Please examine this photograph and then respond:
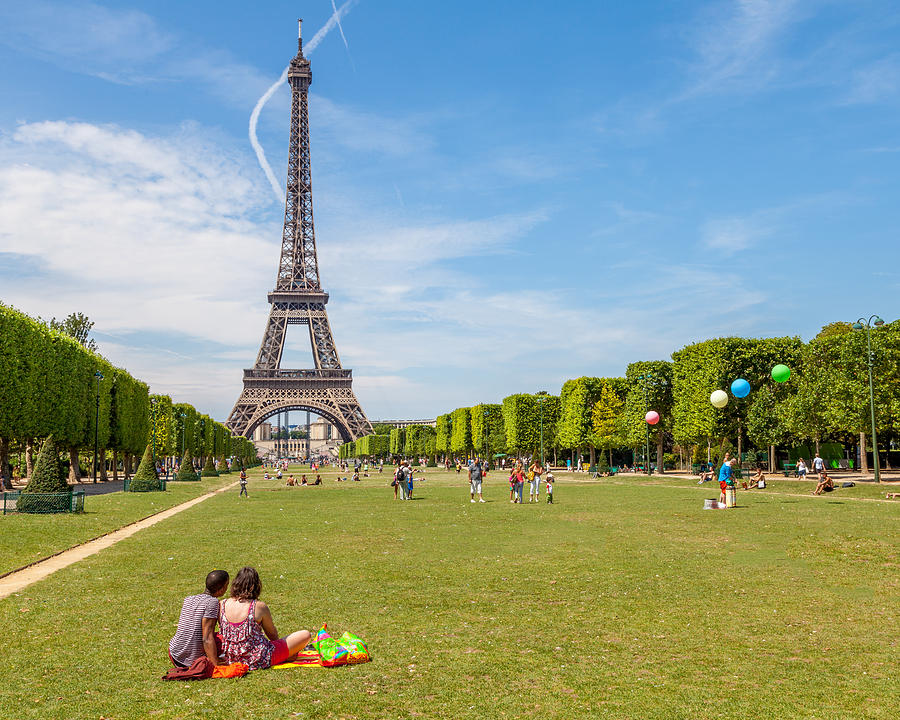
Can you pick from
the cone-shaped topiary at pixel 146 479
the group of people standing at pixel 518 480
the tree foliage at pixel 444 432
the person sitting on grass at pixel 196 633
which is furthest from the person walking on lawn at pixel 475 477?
the tree foliage at pixel 444 432

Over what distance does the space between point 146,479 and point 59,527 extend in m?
23.3

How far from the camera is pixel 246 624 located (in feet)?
27.0

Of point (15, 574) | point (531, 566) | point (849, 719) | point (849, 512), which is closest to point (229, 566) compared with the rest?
point (15, 574)

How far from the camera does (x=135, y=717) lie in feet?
22.4

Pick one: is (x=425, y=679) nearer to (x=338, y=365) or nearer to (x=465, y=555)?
(x=465, y=555)

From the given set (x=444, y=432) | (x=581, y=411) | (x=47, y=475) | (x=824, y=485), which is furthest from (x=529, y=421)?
(x=47, y=475)

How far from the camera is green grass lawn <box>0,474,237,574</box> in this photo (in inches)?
708

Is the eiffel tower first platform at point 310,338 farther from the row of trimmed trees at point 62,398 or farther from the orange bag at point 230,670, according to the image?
the orange bag at point 230,670

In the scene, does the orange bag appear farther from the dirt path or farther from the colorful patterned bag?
the dirt path

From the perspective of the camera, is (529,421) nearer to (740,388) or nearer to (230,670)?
(740,388)

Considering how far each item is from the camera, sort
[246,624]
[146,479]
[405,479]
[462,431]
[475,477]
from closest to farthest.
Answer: [246,624] → [475,477] → [405,479] → [146,479] → [462,431]

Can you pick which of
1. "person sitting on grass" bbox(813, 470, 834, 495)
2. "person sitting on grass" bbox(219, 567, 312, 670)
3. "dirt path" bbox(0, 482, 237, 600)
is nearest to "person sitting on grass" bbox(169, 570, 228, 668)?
"person sitting on grass" bbox(219, 567, 312, 670)

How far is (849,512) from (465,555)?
15001mm

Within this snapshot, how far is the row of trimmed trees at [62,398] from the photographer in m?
43.2
